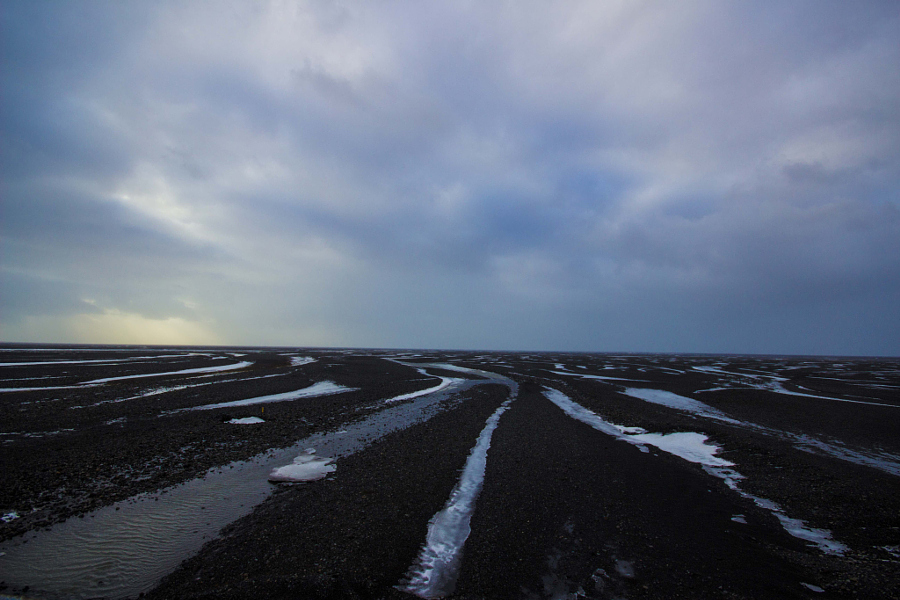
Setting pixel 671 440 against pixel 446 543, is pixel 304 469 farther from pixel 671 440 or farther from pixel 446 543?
pixel 671 440

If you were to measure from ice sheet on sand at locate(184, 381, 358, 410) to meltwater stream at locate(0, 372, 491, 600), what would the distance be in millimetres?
12281

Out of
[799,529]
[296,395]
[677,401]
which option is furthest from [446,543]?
[677,401]

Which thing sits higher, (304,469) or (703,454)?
(304,469)

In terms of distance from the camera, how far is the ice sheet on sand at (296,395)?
23.3 meters

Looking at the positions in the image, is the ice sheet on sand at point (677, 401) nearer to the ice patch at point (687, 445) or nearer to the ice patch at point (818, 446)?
the ice patch at point (818, 446)

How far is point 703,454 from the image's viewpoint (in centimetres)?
1567

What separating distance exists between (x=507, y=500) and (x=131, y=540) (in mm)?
8798

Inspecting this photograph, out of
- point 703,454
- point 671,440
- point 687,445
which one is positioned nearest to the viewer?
point 703,454

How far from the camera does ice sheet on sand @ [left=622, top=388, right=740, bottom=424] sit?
2458cm

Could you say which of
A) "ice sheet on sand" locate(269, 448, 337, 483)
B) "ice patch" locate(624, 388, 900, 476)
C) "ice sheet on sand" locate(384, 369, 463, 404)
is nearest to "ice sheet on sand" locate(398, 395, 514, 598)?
"ice sheet on sand" locate(269, 448, 337, 483)

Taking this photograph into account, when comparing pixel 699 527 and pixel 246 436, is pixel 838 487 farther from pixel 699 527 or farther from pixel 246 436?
pixel 246 436

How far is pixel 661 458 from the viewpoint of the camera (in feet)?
49.0

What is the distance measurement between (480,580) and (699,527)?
6.00 m

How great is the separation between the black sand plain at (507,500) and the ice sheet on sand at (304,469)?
0.62m
